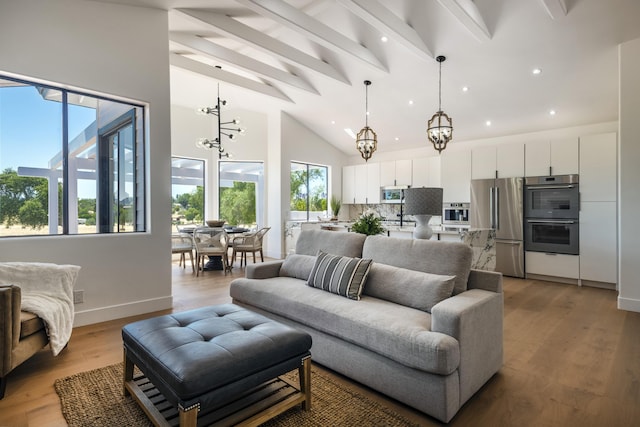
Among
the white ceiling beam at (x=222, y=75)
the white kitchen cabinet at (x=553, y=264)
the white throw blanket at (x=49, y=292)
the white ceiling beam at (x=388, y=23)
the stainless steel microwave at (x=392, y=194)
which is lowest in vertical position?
the white kitchen cabinet at (x=553, y=264)

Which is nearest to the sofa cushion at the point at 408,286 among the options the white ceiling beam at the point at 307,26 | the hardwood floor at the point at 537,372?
the hardwood floor at the point at 537,372

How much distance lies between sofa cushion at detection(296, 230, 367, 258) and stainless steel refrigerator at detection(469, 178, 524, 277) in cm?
371

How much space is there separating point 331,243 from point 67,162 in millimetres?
2854

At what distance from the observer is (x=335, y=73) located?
5.59 meters

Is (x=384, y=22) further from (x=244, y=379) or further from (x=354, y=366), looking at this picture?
(x=244, y=379)

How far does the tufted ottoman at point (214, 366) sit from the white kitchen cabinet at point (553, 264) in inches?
199

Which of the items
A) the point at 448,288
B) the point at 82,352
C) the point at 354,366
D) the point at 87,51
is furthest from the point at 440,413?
the point at 87,51

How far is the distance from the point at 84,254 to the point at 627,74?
626 cm

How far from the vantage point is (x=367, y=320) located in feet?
6.93

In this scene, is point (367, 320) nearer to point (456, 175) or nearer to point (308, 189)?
point (456, 175)

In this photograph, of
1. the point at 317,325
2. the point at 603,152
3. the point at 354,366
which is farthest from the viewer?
the point at 603,152

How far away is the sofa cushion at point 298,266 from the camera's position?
3.26 m

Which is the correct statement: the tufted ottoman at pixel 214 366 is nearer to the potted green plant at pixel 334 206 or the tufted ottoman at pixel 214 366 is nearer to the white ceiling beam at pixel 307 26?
the white ceiling beam at pixel 307 26

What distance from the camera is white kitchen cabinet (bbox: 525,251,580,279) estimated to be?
16.7ft
